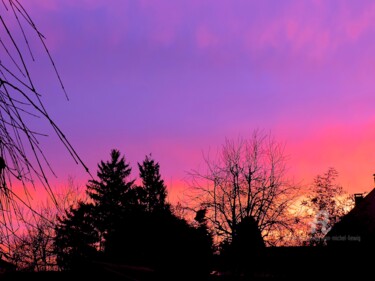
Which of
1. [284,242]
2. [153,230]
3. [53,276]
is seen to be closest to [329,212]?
[284,242]

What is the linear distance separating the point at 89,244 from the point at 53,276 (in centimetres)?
4132

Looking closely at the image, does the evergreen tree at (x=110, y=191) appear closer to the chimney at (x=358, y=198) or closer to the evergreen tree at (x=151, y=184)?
the evergreen tree at (x=151, y=184)

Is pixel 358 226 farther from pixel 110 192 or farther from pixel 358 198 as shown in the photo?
pixel 110 192

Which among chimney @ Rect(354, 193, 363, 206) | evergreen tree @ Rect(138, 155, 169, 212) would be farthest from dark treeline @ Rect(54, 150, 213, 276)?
evergreen tree @ Rect(138, 155, 169, 212)

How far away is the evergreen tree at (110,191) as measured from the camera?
52906mm

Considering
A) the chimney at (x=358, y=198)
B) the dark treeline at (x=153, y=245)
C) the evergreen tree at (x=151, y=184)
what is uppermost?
the evergreen tree at (x=151, y=184)

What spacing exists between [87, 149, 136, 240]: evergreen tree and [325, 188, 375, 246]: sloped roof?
23715mm

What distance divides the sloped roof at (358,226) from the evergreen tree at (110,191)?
77.8 feet

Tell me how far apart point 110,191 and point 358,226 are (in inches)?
1184

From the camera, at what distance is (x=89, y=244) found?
166 feet

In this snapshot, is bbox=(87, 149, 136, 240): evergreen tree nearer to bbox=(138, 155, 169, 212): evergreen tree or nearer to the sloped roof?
bbox=(138, 155, 169, 212): evergreen tree

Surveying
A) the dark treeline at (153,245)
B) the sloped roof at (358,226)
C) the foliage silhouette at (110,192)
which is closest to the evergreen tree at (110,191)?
the foliage silhouette at (110,192)

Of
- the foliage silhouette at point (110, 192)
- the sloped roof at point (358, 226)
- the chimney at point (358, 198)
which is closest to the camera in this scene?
the sloped roof at point (358, 226)

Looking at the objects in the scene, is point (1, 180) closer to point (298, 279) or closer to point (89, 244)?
point (298, 279)
